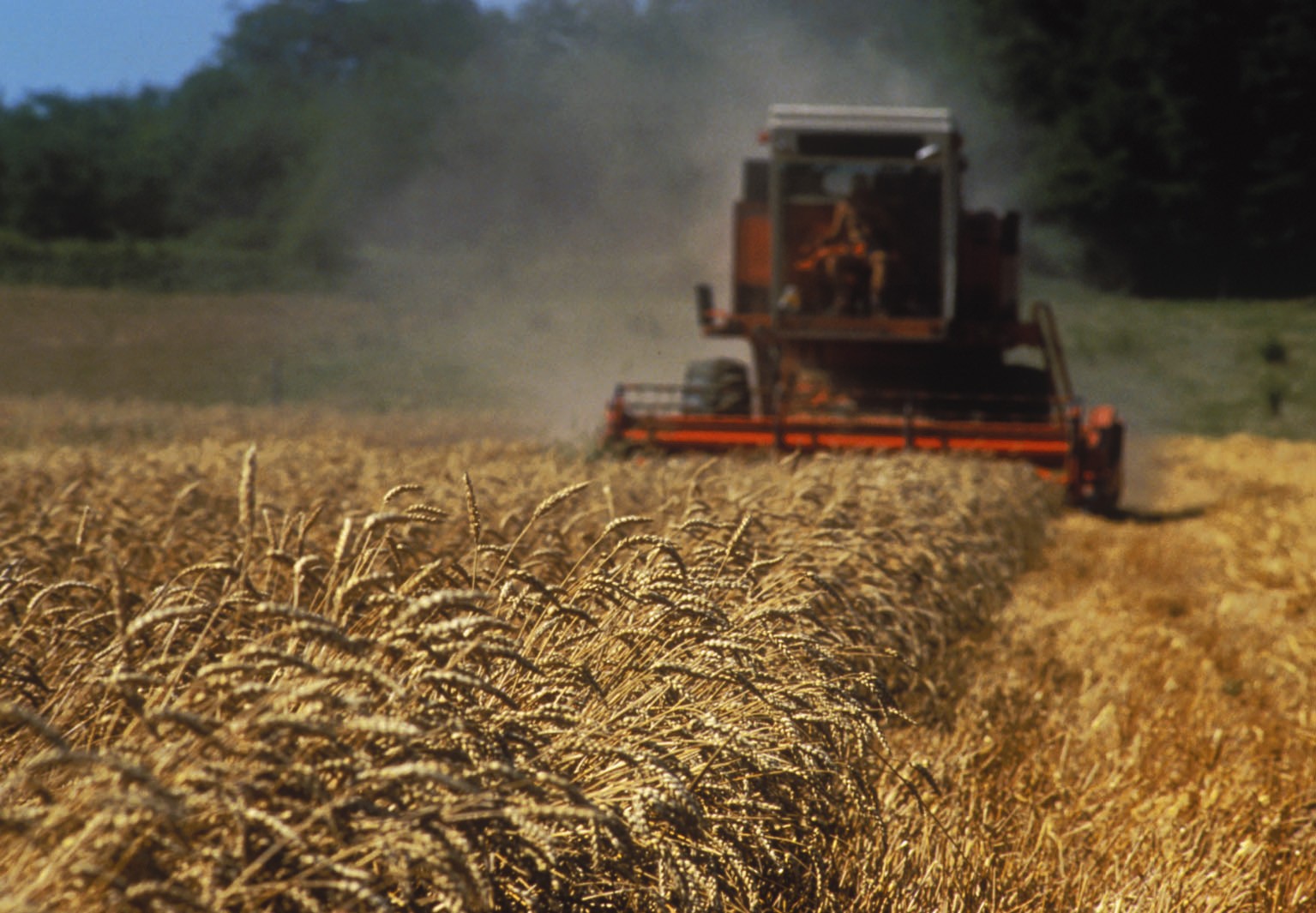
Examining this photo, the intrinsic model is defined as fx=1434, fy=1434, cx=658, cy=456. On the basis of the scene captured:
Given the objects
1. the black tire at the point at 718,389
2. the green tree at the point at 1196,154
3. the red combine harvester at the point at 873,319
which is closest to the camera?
the red combine harvester at the point at 873,319

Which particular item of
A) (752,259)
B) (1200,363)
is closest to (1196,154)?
(1200,363)

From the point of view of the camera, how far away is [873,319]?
11797 mm

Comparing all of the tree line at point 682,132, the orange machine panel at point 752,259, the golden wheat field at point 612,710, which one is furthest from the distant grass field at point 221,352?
the golden wheat field at point 612,710

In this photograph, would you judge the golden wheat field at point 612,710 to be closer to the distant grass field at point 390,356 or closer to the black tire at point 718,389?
the black tire at point 718,389

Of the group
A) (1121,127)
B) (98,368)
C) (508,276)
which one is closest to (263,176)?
(508,276)

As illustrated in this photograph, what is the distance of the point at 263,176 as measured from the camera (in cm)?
4400

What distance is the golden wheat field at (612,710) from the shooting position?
5.41 feet

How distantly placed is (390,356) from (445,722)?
105ft

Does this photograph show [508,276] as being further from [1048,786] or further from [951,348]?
[1048,786]

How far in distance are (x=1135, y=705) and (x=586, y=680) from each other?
305 cm

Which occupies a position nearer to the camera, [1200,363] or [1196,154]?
[1200,363]

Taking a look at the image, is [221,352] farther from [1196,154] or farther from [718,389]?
[1196,154]

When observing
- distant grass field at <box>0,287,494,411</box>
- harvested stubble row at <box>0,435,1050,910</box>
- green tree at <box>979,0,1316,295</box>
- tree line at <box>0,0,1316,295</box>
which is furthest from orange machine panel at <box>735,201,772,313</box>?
green tree at <box>979,0,1316,295</box>

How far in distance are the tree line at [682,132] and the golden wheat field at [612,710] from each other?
31644 millimetres
